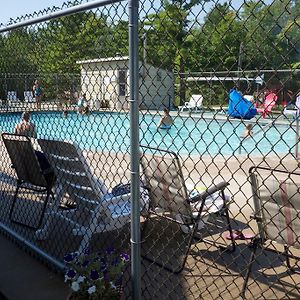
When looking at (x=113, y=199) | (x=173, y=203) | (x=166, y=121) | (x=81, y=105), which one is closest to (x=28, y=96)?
(x=81, y=105)

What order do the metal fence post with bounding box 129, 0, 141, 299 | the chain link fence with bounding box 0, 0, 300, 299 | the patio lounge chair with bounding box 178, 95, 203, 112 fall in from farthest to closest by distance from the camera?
the patio lounge chair with bounding box 178, 95, 203, 112
the metal fence post with bounding box 129, 0, 141, 299
the chain link fence with bounding box 0, 0, 300, 299

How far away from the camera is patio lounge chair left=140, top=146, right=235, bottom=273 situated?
3.23 m

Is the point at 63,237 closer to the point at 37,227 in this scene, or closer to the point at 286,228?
the point at 37,227

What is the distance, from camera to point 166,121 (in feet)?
10.4

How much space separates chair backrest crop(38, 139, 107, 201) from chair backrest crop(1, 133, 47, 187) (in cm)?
17

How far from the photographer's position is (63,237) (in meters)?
4.03

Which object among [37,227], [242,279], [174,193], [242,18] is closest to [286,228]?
[242,279]

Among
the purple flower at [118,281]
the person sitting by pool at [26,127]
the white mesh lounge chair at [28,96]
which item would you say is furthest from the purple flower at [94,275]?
the person sitting by pool at [26,127]

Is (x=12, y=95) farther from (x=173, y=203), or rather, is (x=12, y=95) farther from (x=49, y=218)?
(x=173, y=203)

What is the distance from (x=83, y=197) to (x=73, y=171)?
10.2 inches

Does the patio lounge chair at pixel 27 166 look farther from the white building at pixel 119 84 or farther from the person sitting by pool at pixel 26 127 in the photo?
the person sitting by pool at pixel 26 127

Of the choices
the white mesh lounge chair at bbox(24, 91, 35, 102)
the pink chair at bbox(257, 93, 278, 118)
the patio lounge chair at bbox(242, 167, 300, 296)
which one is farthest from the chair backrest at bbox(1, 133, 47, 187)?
the pink chair at bbox(257, 93, 278, 118)

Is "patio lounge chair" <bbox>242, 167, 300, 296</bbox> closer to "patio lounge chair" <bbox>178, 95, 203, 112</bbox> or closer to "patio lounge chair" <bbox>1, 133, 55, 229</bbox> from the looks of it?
"patio lounge chair" <bbox>178, 95, 203, 112</bbox>

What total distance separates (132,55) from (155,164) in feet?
5.23
